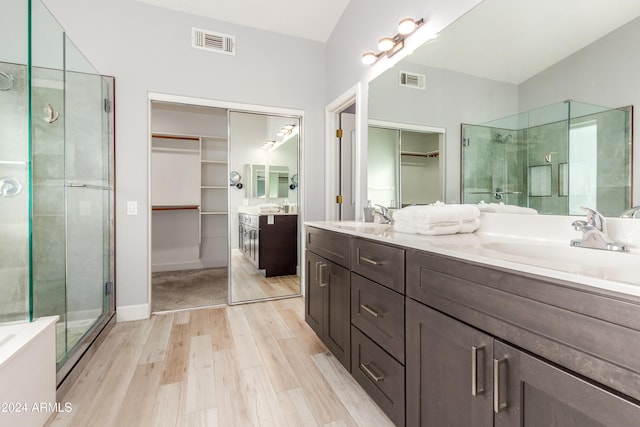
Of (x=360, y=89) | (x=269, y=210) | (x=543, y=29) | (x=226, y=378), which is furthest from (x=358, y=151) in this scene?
(x=226, y=378)

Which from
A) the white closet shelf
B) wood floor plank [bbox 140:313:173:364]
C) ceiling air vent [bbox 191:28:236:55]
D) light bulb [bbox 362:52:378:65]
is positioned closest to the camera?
wood floor plank [bbox 140:313:173:364]

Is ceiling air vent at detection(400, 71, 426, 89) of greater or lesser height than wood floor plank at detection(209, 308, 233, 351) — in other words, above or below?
above

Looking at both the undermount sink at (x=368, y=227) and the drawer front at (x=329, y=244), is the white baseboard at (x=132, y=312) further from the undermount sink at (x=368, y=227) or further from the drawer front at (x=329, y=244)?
the undermount sink at (x=368, y=227)

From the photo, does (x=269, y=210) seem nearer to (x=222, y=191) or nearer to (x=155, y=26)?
(x=222, y=191)

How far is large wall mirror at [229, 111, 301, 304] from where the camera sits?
307 centimetres

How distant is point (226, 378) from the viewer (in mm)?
1740

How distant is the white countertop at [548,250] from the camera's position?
2.06 ft

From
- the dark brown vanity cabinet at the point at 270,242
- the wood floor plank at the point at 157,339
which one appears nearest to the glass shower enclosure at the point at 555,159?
the dark brown vanity cabinet at the point at 270,242

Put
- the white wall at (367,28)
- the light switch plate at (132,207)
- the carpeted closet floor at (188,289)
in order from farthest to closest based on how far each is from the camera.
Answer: the carpeted closet floor at (188,289)
the light switch plate at (132,207)
the white wall at (367,28)

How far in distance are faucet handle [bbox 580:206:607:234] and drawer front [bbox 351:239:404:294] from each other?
648mm

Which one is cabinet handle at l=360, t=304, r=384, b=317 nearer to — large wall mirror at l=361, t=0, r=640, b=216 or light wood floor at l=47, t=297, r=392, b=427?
light wood floor at l=47, t=297, r=392, b=427

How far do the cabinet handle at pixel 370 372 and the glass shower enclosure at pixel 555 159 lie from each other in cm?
102

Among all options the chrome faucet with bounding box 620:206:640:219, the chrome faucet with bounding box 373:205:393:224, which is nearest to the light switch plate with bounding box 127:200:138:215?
the chrome faucet with bounding box 373:205:393:224

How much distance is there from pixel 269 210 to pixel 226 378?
6.10ft
